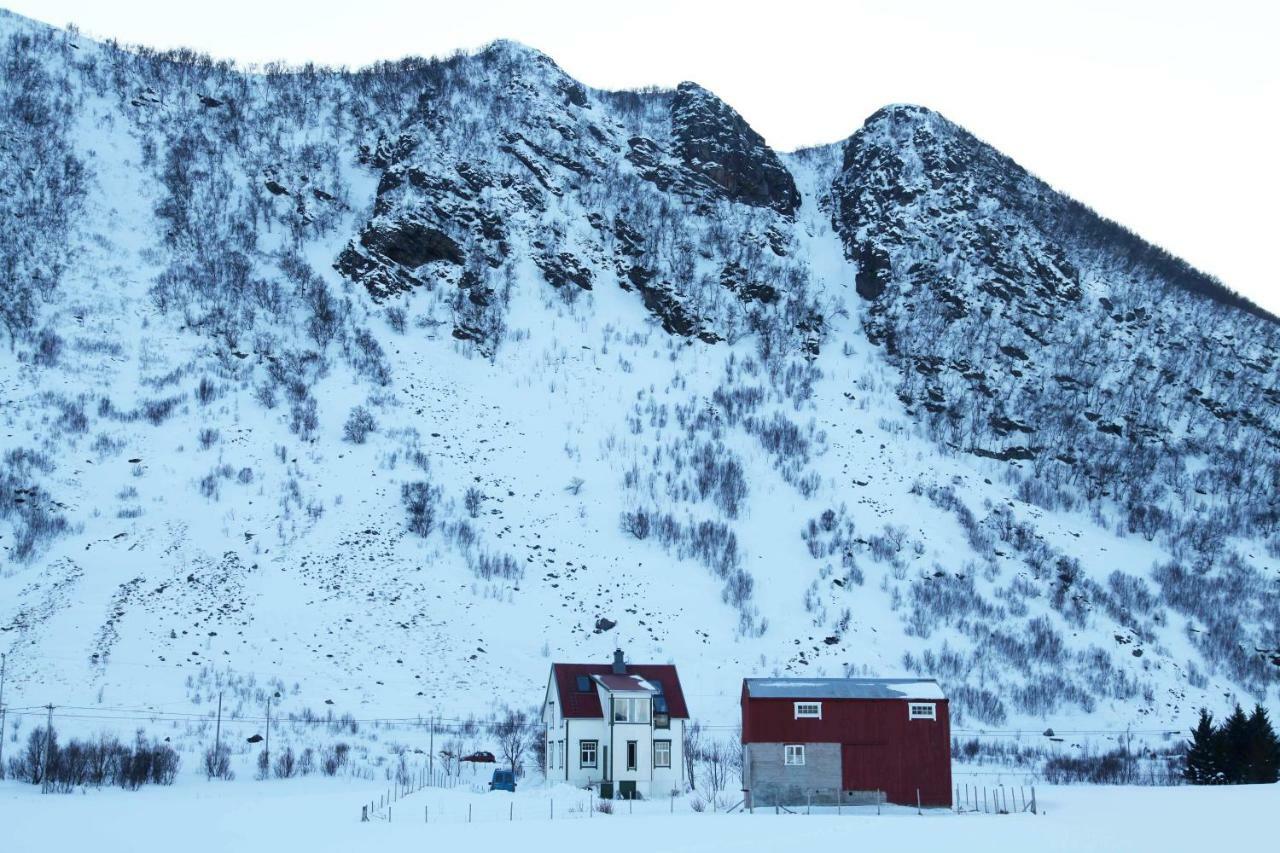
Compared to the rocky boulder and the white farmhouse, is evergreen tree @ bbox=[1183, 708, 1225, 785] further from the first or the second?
the rocky boulder

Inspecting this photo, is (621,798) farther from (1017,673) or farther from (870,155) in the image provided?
(870,155)

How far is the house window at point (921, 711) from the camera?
45812 mm

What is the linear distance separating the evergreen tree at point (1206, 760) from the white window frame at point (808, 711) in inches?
616

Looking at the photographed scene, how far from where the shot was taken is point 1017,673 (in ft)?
219

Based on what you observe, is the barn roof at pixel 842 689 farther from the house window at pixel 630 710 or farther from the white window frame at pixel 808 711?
the house window at pixel 630 710

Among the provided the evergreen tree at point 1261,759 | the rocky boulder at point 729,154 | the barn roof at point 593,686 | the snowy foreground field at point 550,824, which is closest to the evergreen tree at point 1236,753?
the evergreen tree at point 1261,759

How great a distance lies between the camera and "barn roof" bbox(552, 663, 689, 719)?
50.8 meters

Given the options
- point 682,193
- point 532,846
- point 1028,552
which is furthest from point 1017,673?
point 682,193

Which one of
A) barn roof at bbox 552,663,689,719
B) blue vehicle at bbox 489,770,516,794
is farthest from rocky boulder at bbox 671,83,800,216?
blue vehicle at bbox 489,770,516,794

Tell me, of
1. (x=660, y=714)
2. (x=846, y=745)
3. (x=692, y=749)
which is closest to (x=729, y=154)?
(x=692, y=749)

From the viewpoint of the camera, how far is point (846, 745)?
4581 centimetres

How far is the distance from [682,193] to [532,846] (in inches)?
3548

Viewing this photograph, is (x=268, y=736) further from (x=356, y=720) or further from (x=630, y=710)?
(x=630, y=710)

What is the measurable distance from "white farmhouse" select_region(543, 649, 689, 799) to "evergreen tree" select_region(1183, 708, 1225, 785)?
20336 millimetres
